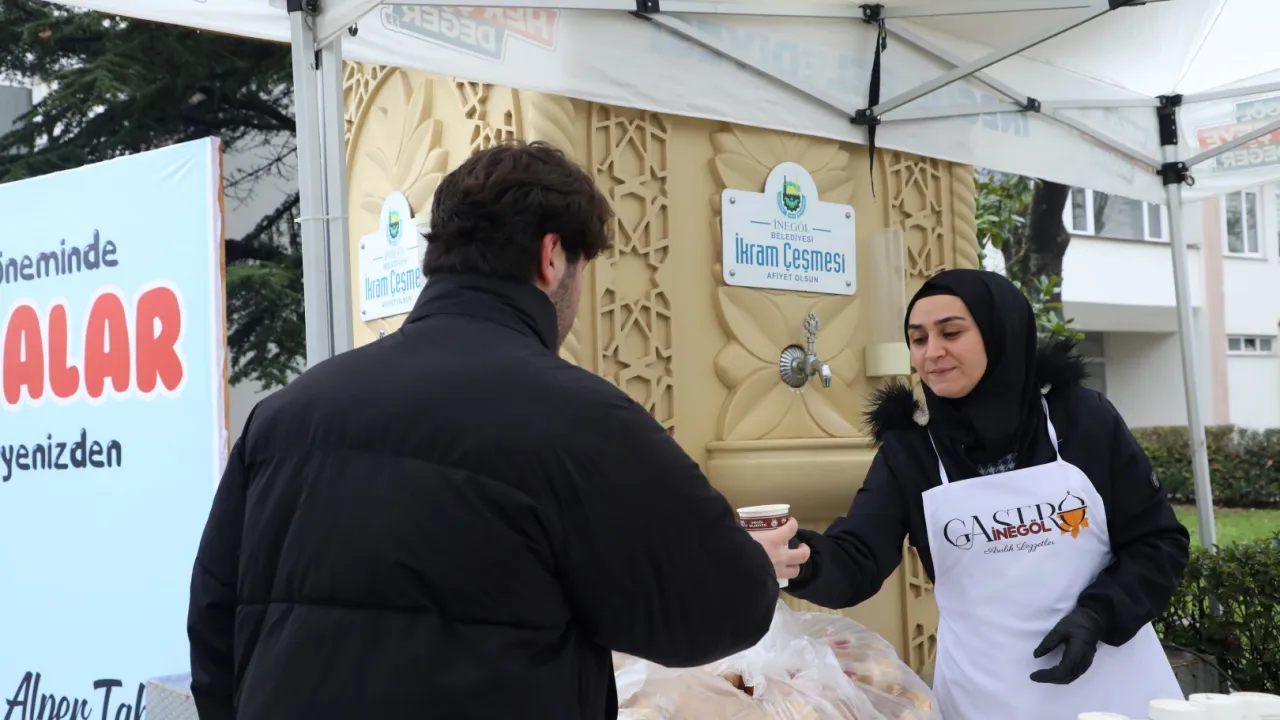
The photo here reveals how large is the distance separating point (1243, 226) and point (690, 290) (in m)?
22.1

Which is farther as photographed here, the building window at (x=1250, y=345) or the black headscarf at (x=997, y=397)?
the building window at (x=1250, y=345)

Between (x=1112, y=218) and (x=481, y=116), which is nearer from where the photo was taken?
(x=481, y=116)

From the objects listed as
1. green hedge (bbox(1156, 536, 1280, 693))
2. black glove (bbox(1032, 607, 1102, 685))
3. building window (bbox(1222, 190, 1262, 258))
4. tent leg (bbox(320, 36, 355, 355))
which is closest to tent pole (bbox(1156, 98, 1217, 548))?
green hedge (bbox(1156, 536, 1280, 693))

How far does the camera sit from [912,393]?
2791 mm

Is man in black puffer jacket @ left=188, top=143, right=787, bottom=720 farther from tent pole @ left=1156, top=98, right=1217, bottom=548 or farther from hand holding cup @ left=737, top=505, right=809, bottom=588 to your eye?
tent pole @ left=1156, top=98, right=1217, bottom=548

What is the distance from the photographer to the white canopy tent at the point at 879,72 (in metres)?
2.71

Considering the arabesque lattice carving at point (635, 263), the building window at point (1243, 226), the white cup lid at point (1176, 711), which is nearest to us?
the white cup lid at point (1176, 711)

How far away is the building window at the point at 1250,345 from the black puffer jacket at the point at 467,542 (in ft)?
78.0

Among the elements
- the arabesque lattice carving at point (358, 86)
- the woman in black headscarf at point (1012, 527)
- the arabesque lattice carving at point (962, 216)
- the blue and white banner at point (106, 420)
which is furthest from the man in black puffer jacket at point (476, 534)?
the arabesque lattice carving at point (962, 216)

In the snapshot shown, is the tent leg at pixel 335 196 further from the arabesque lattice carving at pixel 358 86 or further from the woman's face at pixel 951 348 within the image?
the arabesque lattice carving at pixel 358 86

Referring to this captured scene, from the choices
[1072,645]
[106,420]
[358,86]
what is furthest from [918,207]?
[106,420]

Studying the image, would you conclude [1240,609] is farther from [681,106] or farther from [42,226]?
[42,226]

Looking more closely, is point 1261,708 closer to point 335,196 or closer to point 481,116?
point 335,196

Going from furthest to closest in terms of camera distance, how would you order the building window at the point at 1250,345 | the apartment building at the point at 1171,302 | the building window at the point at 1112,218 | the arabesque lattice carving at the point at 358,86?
the building window at the point at 1250,345 → the apartment building at the point at 1171,302 → the building window at the point at 1112,218 → the arabesque lattice carving at the point at 358,86
